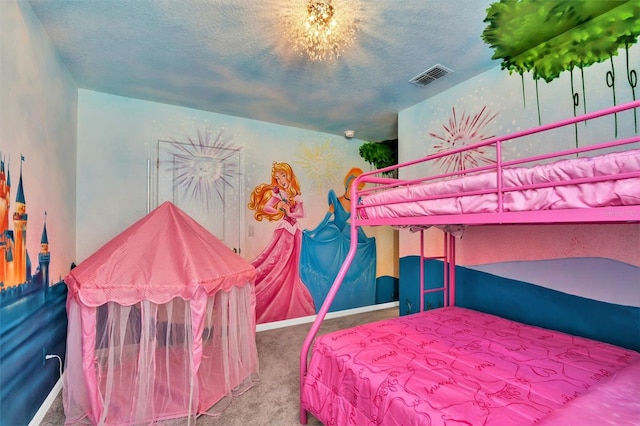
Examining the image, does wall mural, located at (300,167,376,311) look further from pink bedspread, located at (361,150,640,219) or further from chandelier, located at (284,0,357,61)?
pink bedspread, located at (361,150,640,219)

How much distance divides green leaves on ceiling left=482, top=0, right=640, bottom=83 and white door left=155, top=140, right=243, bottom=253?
2.77 meters

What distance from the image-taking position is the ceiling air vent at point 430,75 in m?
2.45

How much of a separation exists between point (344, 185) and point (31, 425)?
3675 mm

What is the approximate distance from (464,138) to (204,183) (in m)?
2.78

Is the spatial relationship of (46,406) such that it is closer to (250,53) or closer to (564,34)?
(250,53)

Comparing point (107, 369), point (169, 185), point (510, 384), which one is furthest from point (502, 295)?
point (169, 185)

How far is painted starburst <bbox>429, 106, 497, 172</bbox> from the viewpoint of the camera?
2.54m

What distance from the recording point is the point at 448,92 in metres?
2.82

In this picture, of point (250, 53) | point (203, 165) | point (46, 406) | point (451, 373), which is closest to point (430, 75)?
point (250, 53)

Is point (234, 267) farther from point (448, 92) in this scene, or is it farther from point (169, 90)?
point (448, 92)

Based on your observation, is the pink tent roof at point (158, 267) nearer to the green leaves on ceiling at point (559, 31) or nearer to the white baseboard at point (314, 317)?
the white baseboard at point (314, 317)

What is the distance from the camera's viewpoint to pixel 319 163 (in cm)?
400

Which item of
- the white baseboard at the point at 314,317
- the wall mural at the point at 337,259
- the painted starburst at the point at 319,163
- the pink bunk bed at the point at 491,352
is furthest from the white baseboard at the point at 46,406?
the painted starburst at the point at 319,163

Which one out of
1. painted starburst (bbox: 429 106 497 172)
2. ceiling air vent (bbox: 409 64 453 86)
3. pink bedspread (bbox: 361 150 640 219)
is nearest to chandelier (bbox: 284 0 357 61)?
ceiling air vent (bbox: 409 64 453 86)
